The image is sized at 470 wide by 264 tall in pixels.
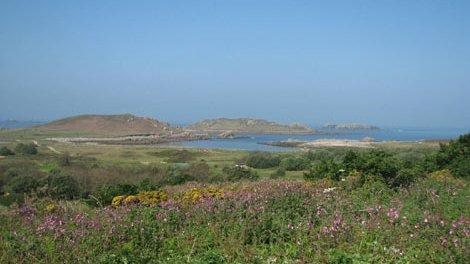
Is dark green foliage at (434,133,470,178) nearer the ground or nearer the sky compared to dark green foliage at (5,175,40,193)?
nearer the sky

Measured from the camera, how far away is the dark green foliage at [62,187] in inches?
744

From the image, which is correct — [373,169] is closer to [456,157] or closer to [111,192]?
[456,157]

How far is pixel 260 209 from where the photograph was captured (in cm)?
915

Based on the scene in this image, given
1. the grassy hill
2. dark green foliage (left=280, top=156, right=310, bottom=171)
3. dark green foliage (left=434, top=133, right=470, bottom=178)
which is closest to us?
dark green foliage (left=434, top=133, right=470, bottom=178)

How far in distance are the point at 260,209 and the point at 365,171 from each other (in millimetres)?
8171

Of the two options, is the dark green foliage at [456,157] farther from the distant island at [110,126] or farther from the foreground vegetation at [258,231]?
the distant island at [110,126]

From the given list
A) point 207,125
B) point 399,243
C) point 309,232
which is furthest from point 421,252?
point 207,125

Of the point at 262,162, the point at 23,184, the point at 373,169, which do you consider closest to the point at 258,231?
the point at 373,169

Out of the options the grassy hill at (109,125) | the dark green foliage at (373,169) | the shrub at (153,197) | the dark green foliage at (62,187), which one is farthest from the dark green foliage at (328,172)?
the grassy hill at (109,125)

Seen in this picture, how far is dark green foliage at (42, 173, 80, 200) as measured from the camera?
744 inches

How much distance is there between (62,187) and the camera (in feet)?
65.9

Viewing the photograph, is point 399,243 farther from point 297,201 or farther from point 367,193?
point 367,193

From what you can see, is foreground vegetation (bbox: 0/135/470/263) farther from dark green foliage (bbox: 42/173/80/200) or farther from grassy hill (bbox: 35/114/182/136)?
grassy hill (bbox: 35/114/182/136)

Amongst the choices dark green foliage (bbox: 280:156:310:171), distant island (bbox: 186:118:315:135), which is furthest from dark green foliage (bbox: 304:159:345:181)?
distant island (bbox: 186:118:315:135)
